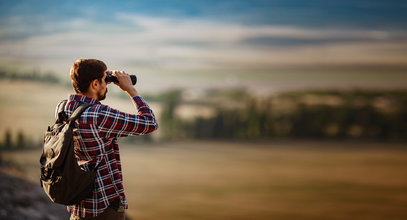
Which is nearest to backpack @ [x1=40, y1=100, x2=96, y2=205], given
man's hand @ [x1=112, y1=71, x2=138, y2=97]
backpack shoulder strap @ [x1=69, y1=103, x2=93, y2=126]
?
backpack shoulder strap @ [x1=69, y1=103, x2=93, y2=126]

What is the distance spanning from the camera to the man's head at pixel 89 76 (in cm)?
174

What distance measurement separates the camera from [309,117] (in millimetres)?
8938

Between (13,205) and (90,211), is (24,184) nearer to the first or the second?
(13,205)

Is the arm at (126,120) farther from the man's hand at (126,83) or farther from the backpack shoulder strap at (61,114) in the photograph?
the backpack shoulder strap at (61,114)

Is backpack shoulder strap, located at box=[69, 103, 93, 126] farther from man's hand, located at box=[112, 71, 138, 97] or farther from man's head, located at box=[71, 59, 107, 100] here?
man's hand, located at box=[112, 71, 138, 97]

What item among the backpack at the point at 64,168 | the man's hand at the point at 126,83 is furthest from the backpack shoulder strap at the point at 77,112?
the man's hand at the point at 126,83

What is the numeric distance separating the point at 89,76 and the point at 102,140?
22 centimetres

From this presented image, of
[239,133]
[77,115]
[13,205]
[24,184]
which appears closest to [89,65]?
[77,115]

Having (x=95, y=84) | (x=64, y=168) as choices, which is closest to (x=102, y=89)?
(x=95, y=84)

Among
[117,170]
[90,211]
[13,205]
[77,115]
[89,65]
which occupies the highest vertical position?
[89,65]

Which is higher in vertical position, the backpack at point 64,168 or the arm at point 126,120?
the arm at point 126,120

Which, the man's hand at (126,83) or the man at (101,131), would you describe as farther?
the man's hand at (126,83)

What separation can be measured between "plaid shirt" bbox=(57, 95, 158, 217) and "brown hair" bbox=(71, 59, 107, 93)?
5 centimetres

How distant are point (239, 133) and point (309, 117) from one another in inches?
47.8
